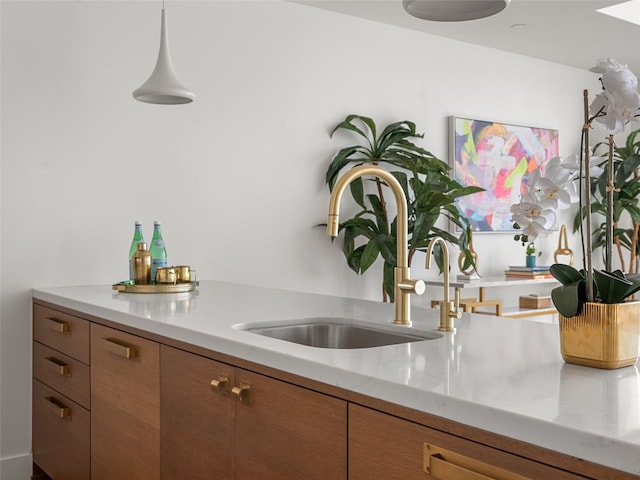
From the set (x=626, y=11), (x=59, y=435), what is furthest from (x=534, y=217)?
(x=626, y=11)

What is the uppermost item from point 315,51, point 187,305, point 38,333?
point 315,51

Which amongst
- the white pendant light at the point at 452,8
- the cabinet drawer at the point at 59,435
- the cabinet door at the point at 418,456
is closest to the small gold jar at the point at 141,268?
the cabinet drawer at the point at 59,435

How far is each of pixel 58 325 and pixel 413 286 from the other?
5.26 feet

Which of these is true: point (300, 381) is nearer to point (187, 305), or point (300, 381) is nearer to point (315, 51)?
point (187, 305)

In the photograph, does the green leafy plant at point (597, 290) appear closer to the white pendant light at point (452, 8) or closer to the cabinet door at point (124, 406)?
the white pendant light at point (452, 8)

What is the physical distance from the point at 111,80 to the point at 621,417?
301cm

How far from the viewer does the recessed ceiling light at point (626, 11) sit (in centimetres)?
432

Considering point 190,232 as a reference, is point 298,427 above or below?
below

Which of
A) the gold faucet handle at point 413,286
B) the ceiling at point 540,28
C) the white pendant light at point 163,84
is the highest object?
the ceiling at point 540,28

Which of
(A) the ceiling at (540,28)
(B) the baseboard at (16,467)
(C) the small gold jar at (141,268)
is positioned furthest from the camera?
(A) the ceiling at (540,28)

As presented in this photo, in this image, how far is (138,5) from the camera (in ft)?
11.4

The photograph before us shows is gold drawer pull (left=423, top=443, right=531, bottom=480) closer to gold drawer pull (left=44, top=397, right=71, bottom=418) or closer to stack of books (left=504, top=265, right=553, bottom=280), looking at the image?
gold drawer pull (left=44, top=397, right=71, bottom=418)

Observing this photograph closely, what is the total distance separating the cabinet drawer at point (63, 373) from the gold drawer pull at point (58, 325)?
0.34 feet

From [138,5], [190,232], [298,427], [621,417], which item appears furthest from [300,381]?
[138,5]
